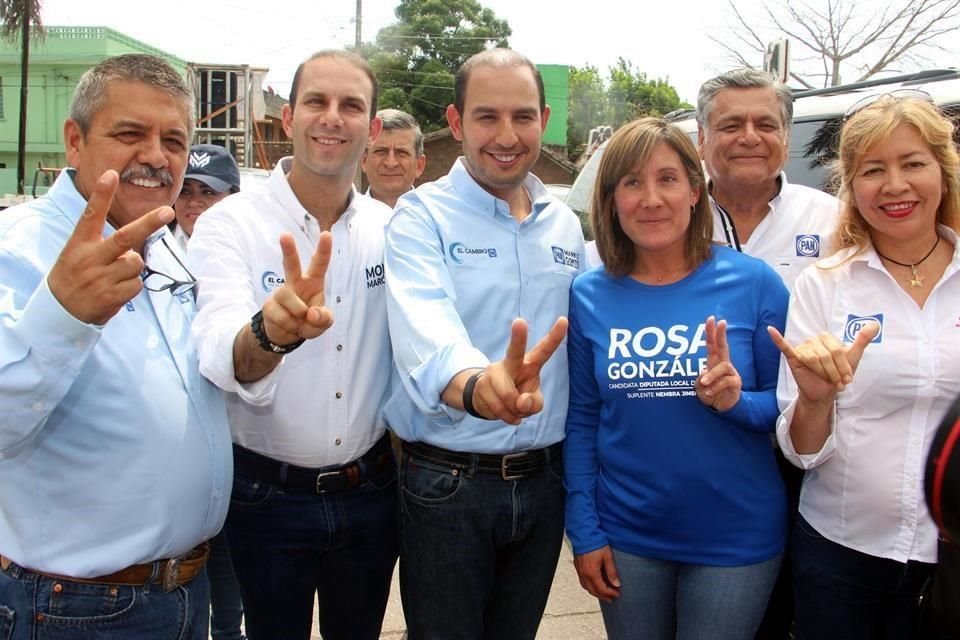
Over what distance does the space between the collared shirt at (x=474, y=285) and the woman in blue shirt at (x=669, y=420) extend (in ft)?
0.39

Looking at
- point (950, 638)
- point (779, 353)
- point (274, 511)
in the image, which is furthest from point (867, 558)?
point (274, 511)

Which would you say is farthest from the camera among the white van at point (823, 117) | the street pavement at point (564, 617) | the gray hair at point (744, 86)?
the white van at point (823, 117)

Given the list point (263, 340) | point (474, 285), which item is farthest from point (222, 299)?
point (474, 285)

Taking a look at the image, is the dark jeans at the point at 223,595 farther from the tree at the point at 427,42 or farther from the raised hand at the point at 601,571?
the tree at the point at 427,42

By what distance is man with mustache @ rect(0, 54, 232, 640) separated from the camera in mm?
1698

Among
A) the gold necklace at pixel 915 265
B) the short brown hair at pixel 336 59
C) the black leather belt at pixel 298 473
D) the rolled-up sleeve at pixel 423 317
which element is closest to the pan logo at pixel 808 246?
the gold necklace at pixel 915 265

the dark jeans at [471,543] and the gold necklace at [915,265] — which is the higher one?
the gold necklace at [915,265]

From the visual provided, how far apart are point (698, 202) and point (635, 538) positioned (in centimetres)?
105

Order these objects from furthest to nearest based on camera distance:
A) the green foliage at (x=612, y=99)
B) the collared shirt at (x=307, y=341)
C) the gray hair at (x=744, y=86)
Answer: the green foliage at (x=612, y=99), the gray hair at (x=744, y=86), the collared shirt at (x=307, y=341)

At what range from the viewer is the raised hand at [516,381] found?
1.88 meters

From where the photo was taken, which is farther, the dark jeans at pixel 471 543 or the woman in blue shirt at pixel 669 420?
the dark jeans at pixel 471 543

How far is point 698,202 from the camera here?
2553 mm

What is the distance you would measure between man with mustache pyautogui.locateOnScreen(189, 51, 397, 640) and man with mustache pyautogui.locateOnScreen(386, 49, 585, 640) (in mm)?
160

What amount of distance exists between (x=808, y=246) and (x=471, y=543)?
1655 mm
